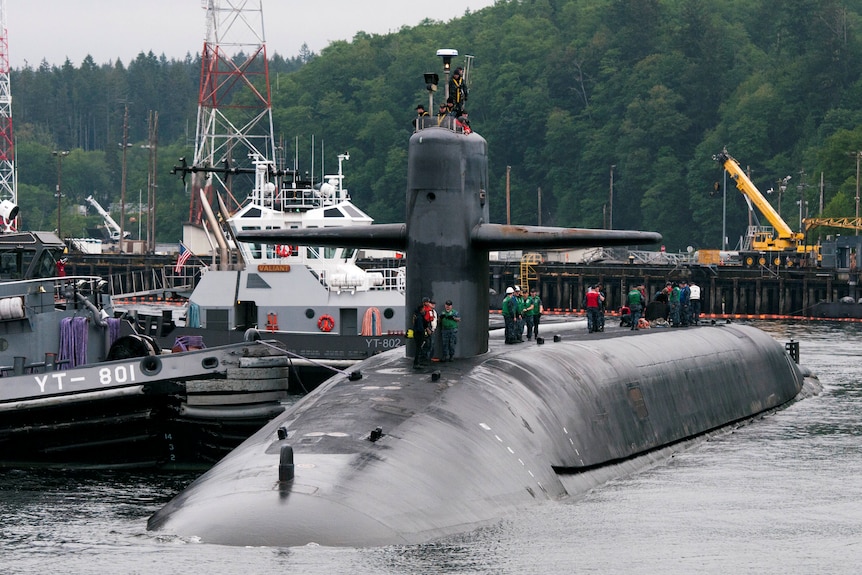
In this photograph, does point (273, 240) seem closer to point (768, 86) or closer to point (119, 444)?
point (119, 444)

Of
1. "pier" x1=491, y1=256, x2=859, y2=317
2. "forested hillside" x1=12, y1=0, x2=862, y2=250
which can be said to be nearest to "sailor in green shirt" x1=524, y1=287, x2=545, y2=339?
"pier" x1=491, y1=256, x2=859, y2=317

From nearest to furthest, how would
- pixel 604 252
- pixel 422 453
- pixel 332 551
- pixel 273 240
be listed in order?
pixel 332 551, pixel 422 453, pixel 273 240, pixel 604 252

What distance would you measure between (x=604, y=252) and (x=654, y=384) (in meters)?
74.2

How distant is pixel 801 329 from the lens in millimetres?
66688

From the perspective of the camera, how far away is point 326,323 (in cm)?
4156

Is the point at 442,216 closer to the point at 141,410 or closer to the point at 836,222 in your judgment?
the point at 141,410

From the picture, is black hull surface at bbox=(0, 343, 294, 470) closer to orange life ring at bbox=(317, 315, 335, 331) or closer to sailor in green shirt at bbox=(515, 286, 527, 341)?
sailor in green shirt at bbox=(515, 286, 527, 341)

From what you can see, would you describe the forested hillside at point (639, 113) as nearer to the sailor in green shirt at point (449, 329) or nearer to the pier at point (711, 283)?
the pier at point (711, 283)

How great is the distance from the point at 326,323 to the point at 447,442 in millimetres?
23037

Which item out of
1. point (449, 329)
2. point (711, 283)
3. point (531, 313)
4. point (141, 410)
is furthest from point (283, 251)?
point (711, 283)

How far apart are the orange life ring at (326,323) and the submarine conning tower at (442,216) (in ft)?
60.4

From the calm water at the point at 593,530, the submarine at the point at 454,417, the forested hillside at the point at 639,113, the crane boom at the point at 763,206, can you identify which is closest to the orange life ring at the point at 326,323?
the submarine at the point at 454,417

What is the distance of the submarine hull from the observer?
639 inches

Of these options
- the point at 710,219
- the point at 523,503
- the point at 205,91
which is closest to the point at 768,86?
the point at 710,219
